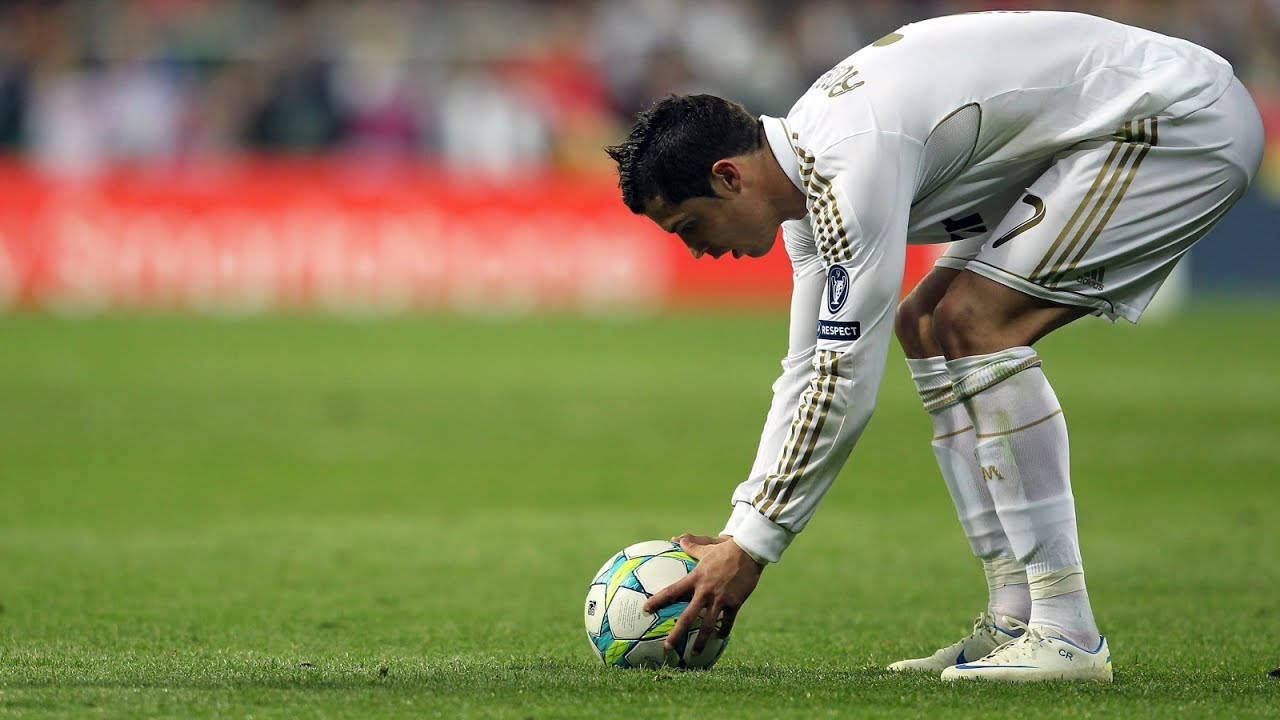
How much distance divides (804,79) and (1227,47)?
18.1 feet

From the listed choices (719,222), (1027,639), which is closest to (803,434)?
(719,222)

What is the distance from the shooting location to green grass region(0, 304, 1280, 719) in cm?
452

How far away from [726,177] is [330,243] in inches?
640

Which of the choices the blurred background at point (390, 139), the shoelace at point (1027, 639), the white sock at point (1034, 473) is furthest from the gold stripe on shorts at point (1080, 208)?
the blurred background at point (390, 139)

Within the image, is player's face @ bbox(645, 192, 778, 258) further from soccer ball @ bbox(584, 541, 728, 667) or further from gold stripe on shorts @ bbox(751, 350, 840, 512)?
soccer ball @ bbox(584, 541, 728, 667)

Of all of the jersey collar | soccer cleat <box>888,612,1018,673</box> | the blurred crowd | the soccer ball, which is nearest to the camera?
the jersey collar

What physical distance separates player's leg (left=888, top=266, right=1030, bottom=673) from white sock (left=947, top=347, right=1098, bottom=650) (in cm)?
25

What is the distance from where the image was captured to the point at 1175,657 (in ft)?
16.7

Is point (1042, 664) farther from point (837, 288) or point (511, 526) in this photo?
point (511, 526)

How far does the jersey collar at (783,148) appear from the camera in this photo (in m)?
4.51

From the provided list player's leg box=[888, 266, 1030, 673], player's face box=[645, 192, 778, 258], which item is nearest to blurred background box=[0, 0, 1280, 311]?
player's leg box=[888, 266, 1030, 673]

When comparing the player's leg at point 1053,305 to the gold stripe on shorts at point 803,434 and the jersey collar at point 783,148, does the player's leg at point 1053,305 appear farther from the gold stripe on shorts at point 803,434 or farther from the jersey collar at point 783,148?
the jersey collar at point 783,148

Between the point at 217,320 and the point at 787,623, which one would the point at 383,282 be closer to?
the point at 217,320

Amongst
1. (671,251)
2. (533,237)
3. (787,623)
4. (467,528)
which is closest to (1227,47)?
(671,251)
